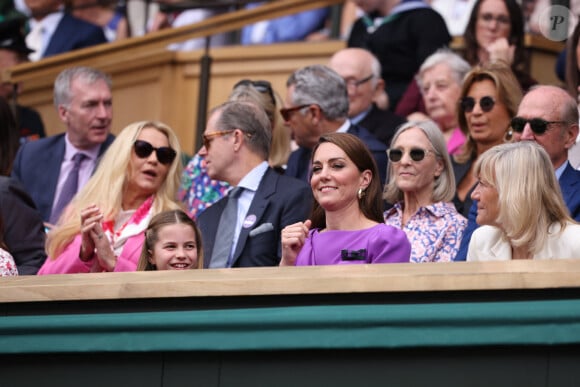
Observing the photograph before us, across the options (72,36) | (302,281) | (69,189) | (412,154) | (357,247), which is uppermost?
(72,36)

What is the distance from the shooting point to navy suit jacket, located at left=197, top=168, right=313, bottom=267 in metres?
6.79

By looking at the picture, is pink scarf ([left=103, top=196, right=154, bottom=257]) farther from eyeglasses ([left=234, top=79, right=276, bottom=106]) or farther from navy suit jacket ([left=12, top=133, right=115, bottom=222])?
eyeglasses ([left=234, top=79, right=276, bottom=106])

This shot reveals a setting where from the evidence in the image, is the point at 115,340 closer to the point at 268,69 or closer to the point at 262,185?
the point at 262,185

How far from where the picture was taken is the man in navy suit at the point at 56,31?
11562 mm

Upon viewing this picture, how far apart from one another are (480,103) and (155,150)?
6.05ft

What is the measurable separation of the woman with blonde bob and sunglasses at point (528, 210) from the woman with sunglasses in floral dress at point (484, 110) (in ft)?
6.11

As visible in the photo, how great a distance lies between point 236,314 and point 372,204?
1.70 m

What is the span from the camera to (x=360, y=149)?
20.0 feet

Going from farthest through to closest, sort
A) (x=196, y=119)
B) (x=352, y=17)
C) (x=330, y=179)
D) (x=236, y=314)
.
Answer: (x=352, y=17), (x=196, y=119), (x=330, y=179), (x=236, y=314)

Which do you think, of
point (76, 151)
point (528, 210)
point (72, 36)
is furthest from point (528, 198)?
point (72, 36)

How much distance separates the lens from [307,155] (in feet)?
26.9

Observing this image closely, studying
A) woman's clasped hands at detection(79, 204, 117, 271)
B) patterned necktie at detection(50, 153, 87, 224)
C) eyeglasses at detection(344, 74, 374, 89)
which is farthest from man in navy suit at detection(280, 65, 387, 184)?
woman's clasped hands at detection(79, 204, 117, 271)

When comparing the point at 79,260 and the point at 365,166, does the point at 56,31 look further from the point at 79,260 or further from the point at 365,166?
A: the point at 365,166

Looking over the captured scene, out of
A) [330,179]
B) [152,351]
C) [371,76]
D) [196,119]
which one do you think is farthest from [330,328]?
[196,119]
